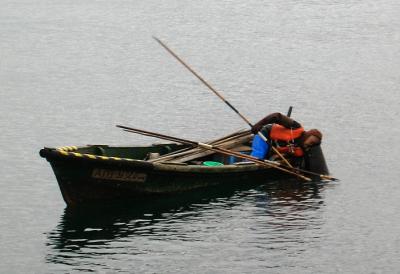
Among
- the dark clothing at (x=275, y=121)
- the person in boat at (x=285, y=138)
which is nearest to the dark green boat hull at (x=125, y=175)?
the person in boat at (x=285, y=138)

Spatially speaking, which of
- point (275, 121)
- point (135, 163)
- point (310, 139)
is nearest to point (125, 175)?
point (135, 163)

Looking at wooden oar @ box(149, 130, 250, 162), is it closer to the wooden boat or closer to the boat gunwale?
the wooden boat

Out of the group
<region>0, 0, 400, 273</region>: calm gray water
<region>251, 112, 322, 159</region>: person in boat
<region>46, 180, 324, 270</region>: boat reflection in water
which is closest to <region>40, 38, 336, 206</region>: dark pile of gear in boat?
<region>251, 112, 322, 159</region>: person in boat

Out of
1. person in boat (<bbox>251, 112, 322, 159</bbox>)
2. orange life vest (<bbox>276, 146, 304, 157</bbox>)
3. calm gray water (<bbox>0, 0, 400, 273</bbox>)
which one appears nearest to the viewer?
calm gray water (<bbox>0, 0, 400, 273</bbox>)

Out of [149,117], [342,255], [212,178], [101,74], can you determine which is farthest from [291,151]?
[101,74]

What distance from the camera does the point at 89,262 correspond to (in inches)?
913

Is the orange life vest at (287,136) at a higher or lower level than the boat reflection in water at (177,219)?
higher

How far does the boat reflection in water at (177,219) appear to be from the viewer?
24.2 m

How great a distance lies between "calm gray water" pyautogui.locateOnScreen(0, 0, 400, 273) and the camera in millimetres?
24109

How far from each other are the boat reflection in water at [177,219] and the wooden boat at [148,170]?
10.7 inches

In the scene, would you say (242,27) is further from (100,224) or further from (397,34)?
(100,224)

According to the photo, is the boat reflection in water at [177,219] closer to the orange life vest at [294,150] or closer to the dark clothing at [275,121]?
the orange life vest at [294,150]

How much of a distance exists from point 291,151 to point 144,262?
6202 millimetres

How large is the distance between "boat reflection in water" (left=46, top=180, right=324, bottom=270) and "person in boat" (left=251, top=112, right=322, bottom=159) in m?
0.83
